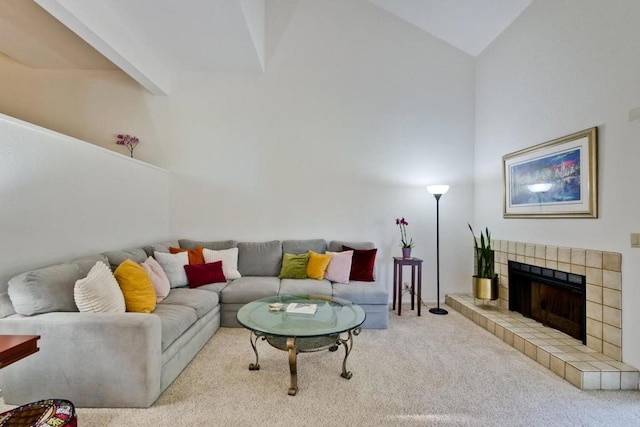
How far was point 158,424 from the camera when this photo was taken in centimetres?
180

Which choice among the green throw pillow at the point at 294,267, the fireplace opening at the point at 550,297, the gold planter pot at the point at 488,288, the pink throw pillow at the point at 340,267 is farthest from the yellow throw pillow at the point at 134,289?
the fireplace opening at the point at 550,297

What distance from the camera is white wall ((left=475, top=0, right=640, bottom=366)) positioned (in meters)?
2.30

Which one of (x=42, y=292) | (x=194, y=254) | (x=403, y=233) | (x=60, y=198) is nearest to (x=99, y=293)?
(x=42, y=292)

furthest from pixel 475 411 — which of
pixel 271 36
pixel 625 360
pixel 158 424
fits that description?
pixel 271 36

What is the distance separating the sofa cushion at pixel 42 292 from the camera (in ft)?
6.42

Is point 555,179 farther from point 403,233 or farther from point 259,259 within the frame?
point 259,259

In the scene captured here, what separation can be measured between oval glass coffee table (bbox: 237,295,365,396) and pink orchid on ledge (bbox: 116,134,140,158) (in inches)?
117

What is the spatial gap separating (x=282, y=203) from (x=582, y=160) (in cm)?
326

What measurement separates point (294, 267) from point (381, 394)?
1.92 metres

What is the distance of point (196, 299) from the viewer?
2.86 m

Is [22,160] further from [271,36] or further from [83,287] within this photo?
[271,36]

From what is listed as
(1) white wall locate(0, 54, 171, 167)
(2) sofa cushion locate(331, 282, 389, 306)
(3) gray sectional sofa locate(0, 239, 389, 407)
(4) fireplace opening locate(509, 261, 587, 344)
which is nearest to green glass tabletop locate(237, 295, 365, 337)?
(2) sofa cushion locate(331, 282, 389, 306)

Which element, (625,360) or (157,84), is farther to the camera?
(157,84)

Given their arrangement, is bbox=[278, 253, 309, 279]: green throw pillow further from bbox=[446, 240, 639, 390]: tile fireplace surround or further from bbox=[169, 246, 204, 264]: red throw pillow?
bbox=[446, 240, 639, 390]: tile fireplace surround
